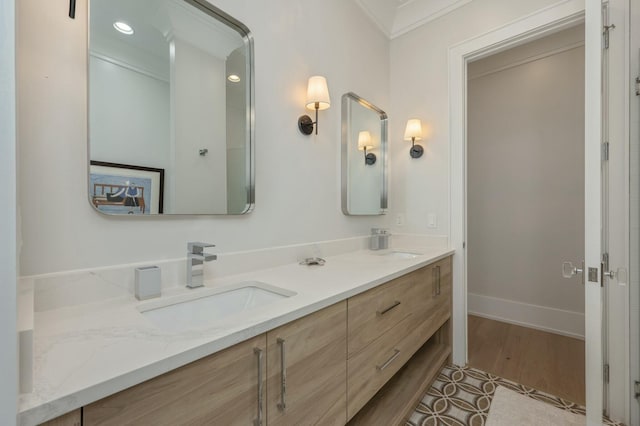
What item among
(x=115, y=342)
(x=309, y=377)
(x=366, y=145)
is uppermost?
(x=366, y=145)

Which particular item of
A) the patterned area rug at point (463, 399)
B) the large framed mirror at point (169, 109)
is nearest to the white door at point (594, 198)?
the patterned area rug at point (463, 399)

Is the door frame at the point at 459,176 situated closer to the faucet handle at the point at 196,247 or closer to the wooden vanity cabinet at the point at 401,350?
the wooden vanity cabinet at the point at 401,350

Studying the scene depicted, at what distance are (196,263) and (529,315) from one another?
3.06m

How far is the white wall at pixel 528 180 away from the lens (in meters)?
2.50

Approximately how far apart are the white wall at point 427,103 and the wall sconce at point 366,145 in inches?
12.0

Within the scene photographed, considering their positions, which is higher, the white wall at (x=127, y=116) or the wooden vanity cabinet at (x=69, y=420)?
the white wall at (x=127, y=116)

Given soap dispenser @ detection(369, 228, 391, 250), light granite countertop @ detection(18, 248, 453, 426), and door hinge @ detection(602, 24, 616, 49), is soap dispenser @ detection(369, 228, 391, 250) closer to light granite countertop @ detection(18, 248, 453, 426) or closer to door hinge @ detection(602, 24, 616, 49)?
light granite countertop @ detection(18, 248, 453, 426)

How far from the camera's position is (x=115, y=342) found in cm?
61

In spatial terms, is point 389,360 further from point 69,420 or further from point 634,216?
point 634,216

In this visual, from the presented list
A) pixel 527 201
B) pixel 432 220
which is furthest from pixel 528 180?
pixel 432 220

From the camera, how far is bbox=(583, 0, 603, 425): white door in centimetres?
117

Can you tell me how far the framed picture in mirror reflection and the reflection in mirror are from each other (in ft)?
3.79

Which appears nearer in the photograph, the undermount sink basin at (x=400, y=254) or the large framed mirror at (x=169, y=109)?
the large framed mirror at (x=169, y=109)

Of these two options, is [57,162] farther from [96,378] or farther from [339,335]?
[339,335]
